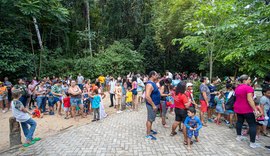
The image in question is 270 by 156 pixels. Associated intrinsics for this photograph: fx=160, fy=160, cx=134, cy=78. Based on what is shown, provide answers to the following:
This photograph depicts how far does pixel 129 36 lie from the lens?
23.7m

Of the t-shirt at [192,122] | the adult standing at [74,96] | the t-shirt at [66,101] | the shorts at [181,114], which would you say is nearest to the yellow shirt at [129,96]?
the adult standing at [74,96]

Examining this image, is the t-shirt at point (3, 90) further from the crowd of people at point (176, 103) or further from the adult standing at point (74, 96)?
the adult standing at point (74, 96)

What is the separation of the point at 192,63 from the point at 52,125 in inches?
954

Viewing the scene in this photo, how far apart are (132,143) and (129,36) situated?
20614mm

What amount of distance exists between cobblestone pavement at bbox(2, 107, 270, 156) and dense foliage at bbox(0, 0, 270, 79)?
128 inches

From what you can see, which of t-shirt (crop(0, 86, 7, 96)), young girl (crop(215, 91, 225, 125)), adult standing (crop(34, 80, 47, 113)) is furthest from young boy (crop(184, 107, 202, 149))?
t-shirt (crop(0, 86, 7, 96))

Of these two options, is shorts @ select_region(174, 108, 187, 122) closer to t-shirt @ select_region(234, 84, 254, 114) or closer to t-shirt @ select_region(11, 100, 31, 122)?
t-shirt @ select_region(234, 84, 254, 114)

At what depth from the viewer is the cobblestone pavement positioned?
4.21m

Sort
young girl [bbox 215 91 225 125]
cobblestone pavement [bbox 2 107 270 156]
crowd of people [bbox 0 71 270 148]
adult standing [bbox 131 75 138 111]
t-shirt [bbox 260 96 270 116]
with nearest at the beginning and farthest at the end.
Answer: cobblestone pavement [bbox 2 107 270 156] → crowd of people [bbox 0 71 270 148] → t-shirt [bbox 260 96 270 116] → young girl [bbox 215 91 225 125] → adult standing [bbox 131 75 138 111]

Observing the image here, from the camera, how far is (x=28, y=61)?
43.8 ft

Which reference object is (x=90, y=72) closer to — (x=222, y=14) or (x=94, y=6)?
(x=94, y=6)

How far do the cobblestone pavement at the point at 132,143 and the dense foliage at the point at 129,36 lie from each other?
128 inches

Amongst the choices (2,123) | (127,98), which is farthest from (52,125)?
(127,98)

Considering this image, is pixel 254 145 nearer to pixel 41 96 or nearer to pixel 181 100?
pixel 181 100
